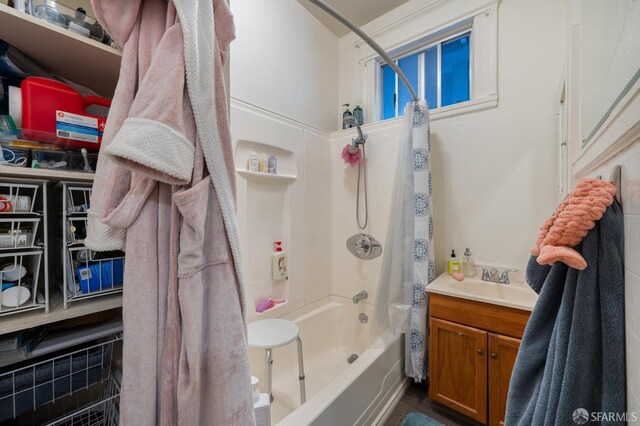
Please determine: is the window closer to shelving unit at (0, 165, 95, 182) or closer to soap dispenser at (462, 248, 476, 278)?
soap dispenser at (462, 248, 476, 278)

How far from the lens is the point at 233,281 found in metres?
0.61

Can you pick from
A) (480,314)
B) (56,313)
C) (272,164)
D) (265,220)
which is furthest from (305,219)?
(56,313)

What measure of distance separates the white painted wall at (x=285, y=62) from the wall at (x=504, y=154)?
61 cm

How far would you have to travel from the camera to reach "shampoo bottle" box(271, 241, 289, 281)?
180 cm

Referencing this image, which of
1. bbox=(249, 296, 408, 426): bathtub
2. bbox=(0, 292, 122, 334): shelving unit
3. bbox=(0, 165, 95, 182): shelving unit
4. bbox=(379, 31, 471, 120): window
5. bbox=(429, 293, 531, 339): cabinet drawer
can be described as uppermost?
bbox=(379, 31, 471, 120): window

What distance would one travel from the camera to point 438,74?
2.08 m

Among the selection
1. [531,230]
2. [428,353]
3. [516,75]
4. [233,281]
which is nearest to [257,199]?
[233,281]

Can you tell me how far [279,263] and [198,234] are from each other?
1.30m

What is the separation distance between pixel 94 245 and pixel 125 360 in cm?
28

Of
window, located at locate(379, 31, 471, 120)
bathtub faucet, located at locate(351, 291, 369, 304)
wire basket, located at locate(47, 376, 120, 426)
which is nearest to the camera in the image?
wire basket, located at locate(47, 376, 120, 426)

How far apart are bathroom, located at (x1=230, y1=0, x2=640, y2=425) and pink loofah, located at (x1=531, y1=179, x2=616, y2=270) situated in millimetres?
839

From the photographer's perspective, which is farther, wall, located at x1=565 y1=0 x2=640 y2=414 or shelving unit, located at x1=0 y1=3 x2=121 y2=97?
shelving unit, located at x1=0 y1=3 x2=121 y2=97

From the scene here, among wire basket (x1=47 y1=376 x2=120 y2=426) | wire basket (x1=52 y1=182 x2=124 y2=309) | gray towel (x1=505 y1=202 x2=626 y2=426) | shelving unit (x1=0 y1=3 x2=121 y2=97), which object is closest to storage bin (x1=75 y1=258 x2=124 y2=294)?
wire basket (x1=52 y1=182 x2=124 y2=309)

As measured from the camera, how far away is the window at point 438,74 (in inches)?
77.5
